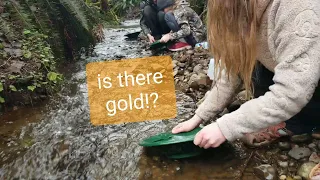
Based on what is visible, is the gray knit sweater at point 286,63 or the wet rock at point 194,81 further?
the wet rock at point 194,81

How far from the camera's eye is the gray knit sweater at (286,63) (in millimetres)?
965

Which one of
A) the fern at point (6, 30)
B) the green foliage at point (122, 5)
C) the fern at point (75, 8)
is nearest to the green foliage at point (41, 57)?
the fern at point (6, 30)

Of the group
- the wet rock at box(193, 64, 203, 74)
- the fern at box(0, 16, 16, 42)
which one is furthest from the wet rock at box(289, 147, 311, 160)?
the fern at box(0, 16, 16, 42)

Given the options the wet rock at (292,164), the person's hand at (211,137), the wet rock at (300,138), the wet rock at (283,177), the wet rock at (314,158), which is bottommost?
the wet rock at (283,177)

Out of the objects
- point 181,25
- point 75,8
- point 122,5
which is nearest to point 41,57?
point 75,8

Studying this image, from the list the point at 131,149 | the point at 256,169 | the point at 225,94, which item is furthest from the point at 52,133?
the point at 256,169

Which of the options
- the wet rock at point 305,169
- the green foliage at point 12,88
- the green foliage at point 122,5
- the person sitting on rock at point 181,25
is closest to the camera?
the wet rock at point 305,169

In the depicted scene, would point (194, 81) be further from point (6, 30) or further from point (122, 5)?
point (122, 5)

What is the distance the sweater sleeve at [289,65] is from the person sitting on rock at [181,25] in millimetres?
2712

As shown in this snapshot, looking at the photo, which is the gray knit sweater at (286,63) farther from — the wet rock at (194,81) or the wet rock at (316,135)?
the wet rock at (194,81)

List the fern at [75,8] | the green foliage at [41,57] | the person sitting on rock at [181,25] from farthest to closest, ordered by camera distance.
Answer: the person sitting on rock at [181,25]
the fern at [75,8]
the green foliage at [41,57]

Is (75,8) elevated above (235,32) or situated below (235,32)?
below

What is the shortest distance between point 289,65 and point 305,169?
58cm

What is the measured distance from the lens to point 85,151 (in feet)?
5.64
